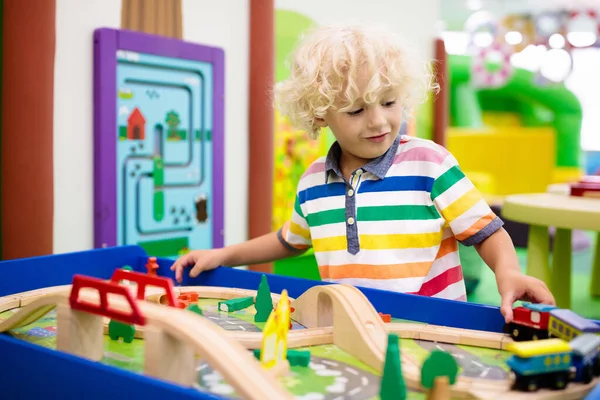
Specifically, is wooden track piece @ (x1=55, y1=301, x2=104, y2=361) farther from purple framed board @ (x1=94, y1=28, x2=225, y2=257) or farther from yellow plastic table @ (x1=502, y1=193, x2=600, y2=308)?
yellow plastic table @ (x1=502, y1=193, x2=600, y2=308)

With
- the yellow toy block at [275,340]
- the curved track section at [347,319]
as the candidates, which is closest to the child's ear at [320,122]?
the curved track section at [347,319]

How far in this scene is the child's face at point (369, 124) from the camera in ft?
2.98

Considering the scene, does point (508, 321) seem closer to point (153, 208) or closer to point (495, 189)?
point (153, 208)

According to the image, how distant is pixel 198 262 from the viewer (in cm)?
96

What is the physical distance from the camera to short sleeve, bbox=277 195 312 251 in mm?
1050

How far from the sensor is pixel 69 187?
142 cm

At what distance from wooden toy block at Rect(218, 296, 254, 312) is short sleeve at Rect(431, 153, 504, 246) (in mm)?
279

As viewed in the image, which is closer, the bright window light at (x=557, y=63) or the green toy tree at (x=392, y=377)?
the green toy tree at (x=392, y=377)

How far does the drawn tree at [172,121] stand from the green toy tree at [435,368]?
123 cm

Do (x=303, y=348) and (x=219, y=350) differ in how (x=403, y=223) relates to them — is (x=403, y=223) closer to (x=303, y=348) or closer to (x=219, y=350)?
(x=303, y=348)

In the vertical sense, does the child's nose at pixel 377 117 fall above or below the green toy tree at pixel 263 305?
above

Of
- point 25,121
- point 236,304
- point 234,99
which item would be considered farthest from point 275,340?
point 234,99

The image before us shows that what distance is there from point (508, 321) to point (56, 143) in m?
1.03

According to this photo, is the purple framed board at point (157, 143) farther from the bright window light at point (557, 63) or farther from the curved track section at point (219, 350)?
the bright window light at point (557, 63)
